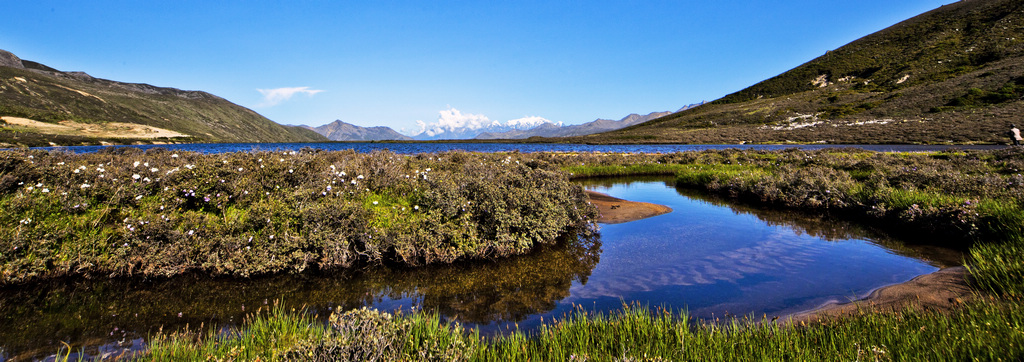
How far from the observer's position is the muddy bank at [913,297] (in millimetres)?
5406

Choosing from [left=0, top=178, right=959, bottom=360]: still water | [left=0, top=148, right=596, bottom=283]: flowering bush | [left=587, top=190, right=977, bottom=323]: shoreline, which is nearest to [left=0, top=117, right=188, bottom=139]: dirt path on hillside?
[left=0, top=148, right=596, bottom=283]: flowering bush

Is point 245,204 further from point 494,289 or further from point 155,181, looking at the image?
point 494,289

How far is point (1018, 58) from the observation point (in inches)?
3386

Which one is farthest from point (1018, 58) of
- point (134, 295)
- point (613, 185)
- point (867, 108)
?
point (134, 295)

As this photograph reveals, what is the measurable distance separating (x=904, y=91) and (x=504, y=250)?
12663 centimetres

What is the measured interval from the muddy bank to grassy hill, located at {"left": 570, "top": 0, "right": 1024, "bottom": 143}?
2746 inches

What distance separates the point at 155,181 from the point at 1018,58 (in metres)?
152

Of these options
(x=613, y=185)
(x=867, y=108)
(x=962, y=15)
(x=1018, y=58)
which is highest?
(x=962, y=15)

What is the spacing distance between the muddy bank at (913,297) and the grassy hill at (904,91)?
69.7m

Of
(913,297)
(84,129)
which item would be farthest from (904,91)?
(84,129)

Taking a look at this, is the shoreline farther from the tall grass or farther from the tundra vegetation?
the tall grass

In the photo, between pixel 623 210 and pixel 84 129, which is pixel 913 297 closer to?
pixel 623 210

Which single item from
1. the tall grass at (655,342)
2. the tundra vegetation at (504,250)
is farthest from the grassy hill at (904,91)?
the tall grass at (655,342)

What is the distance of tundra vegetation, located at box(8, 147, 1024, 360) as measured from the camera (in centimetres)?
368
